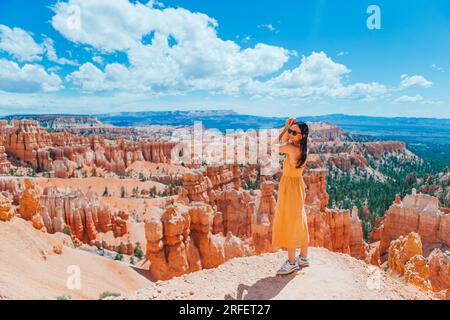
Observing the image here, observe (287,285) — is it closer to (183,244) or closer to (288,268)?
(288,268)

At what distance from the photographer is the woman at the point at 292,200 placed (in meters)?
5.44

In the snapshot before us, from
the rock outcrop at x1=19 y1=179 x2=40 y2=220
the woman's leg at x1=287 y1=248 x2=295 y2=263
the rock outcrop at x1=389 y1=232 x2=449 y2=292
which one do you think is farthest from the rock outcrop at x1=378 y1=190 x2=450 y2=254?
the rock outcrop at x1=19 y1=179 x2=40 y2=220

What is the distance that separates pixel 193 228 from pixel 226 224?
9.62 m

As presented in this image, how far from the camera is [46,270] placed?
956 centimetres

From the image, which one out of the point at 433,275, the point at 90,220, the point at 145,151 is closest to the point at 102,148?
the point at 145,151

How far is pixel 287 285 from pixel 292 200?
1.30 meters

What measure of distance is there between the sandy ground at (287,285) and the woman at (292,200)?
1.20 feet

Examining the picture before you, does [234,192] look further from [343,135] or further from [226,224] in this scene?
[343,135]

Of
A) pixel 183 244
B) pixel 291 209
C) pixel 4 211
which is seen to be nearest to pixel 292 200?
pixel 291 209

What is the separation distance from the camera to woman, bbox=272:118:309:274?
5.44m

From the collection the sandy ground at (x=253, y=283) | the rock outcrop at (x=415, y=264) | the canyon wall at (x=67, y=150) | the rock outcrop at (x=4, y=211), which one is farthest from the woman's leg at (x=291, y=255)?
the canyon wall at (x=67, y=150)

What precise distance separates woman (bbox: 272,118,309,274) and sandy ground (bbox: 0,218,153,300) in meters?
4.29

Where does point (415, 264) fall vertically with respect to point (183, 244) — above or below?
above
